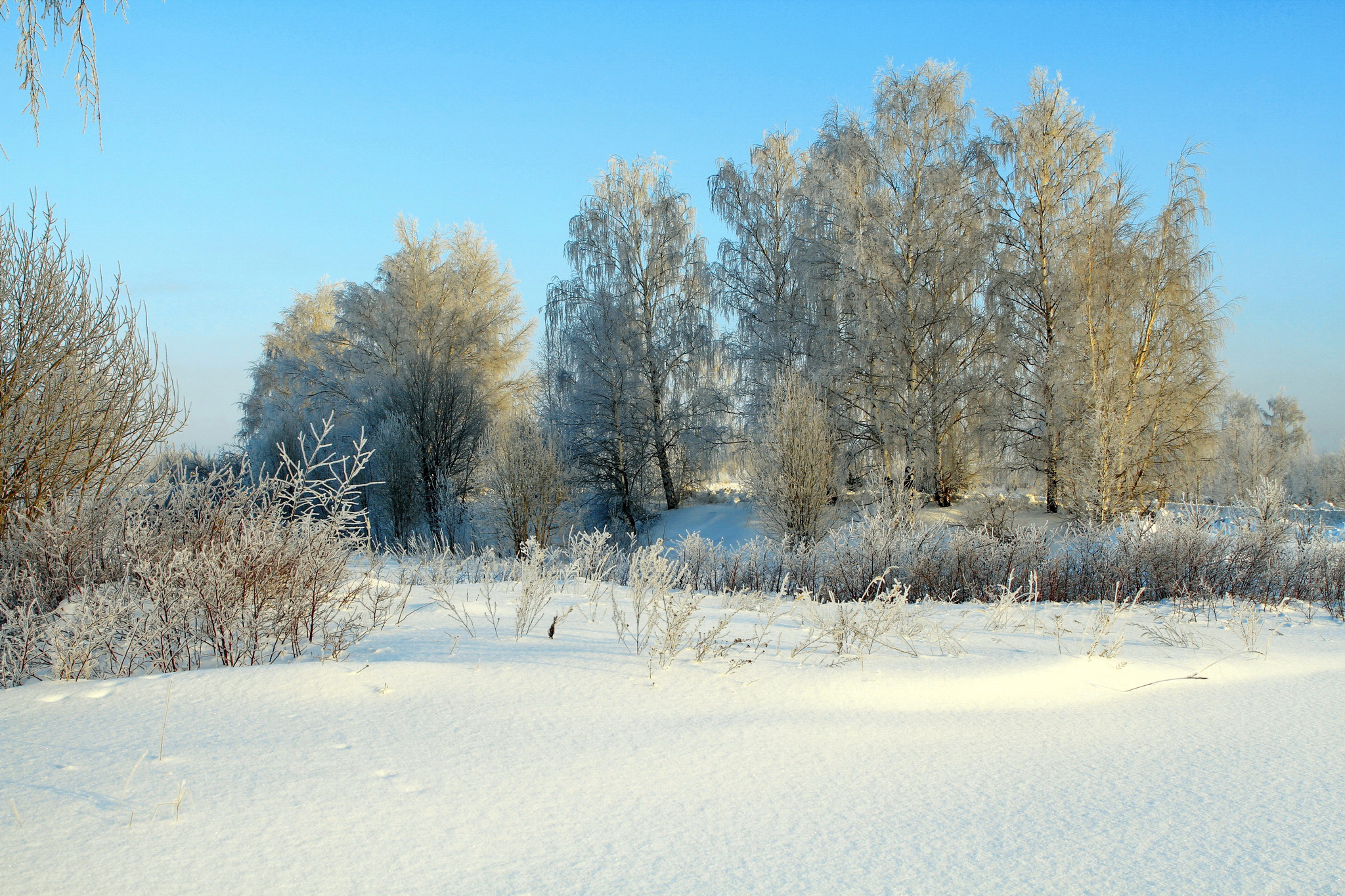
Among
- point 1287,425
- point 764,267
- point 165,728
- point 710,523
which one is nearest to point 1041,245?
point 764,267

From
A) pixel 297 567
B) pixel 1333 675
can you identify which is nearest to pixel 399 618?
pixel 297 567

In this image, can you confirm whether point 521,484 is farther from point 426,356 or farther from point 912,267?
point 912,267

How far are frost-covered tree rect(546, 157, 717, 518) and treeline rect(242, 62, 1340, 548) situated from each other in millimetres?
64

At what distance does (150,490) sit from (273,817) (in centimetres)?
509

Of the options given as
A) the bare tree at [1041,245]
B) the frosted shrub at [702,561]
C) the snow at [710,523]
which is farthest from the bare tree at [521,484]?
the bare tree at [1041,245]

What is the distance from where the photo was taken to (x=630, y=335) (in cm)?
2209

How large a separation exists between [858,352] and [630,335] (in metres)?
7.05

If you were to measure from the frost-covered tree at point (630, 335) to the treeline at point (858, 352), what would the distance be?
6 cm

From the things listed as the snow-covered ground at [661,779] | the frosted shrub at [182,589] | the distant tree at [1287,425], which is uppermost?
the distant tree at [1287,425]

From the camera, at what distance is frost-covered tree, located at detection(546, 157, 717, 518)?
859 inches

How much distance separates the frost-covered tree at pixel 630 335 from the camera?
2183 cm

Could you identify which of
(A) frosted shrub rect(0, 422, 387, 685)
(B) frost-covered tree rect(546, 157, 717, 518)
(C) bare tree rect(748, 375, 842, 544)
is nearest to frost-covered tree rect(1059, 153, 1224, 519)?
(C) bare tree rect(748, 375, 842, 544)

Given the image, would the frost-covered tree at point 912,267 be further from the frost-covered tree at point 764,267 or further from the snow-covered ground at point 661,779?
the snow-covered ground at point 661,779

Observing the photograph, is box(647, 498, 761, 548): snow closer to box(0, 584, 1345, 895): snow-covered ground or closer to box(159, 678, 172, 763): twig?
box(0, 584, 1345, 895): snow-covered ground
